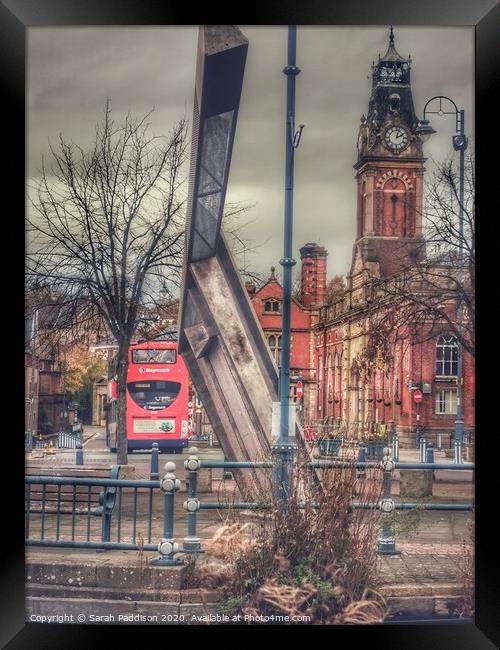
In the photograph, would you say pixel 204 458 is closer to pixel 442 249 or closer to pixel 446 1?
pixel 442 249

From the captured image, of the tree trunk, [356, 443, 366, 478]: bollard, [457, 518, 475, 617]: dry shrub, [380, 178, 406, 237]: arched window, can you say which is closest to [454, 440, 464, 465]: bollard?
[457, 518, 475, 617]: dry shrub

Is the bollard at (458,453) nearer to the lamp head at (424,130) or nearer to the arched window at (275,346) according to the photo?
the arched window at (275,346)

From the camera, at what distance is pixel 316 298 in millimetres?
9383

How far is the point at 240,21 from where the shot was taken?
8922 mm

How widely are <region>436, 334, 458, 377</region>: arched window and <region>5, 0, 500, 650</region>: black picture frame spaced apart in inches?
18.1

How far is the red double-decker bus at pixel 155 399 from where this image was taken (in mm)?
9586

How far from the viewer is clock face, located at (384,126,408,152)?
9375mm

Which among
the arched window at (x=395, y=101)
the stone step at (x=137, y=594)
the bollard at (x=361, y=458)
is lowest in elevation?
the stone step at (x=137, y=594)

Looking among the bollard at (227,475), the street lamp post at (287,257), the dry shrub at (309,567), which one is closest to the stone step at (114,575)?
the dry shrub at (309,567)

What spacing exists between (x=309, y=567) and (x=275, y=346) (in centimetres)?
176

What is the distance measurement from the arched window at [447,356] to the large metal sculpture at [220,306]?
1.31 m

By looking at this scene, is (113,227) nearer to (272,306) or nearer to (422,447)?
(272,306)

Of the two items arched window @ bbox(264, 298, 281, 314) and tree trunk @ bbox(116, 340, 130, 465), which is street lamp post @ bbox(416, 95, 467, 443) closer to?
arched window @ bbox(264, 298, 281, 314)

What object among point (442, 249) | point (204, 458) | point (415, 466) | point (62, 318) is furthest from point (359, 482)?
point (62, 318)
